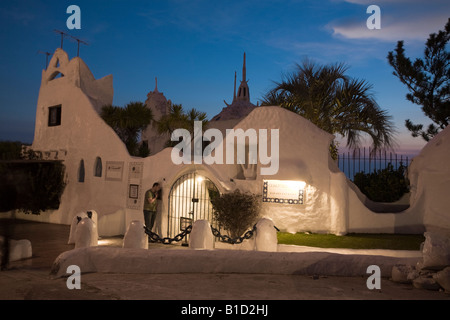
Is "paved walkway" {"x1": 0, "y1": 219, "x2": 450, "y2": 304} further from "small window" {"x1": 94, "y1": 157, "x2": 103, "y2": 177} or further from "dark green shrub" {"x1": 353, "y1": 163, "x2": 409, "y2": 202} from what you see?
"dark green shrub" {"x1": 353, "y1": 163, "x2": 409, "y2": 202}

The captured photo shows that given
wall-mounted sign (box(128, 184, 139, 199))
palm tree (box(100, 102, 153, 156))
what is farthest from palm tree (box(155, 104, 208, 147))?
wall-mounted sign (box(128, 184, 139, 199))

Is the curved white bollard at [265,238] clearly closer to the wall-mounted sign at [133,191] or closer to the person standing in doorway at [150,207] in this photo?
the person standing in doorway at [150,207]

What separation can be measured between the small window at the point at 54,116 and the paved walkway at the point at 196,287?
10.2m

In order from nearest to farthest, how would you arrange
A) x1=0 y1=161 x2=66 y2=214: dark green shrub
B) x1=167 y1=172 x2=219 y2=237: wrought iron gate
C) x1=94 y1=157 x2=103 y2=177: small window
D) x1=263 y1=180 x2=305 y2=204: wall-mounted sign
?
x1=263 y1=180 x2=305 y2=204: wall-mounted sign, x1=167 y1=172 x2=219 y2=237: wrought iron gate, x1=94 y1=157 x2=103 y2=177: small window, x1=0 y1=161 x2=66 y2=214: dark green shrub

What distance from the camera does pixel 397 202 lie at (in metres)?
13.7

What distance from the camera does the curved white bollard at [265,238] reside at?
8648mm

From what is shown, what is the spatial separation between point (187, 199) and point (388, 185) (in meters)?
7.46

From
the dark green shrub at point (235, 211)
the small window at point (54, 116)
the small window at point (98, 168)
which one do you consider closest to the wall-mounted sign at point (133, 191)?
the small window at point (98, 168)

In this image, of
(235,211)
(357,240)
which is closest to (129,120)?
(235,211)

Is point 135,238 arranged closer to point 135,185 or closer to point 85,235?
point 85,235

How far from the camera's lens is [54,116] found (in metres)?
16.7

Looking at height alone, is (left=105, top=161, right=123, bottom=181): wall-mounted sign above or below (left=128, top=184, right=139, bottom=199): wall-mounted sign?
above

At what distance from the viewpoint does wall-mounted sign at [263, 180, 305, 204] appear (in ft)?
36.7

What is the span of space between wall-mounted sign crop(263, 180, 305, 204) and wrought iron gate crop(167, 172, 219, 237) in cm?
168
